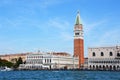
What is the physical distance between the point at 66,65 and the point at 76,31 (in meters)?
16.8

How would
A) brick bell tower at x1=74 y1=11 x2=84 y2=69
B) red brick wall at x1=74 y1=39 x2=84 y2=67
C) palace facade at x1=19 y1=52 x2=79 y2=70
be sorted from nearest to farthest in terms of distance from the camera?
red brick wall at x1=74 y1=39 x2=84 y2=67, brick bell tower at x1=74 y1=11 x2=84 y2=69, palace facade at x1=19 y1=52 x2=79 y2=70

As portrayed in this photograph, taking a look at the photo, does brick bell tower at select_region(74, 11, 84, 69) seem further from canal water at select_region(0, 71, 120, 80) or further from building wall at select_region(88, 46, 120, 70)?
canal water at select_region(0, 71, 120, 80)

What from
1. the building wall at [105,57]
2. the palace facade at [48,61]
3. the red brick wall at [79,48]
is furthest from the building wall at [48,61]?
the building wall at [105,57]

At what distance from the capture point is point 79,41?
148 metres

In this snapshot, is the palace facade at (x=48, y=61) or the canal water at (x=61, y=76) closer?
the canal water at (x=61, y=76)

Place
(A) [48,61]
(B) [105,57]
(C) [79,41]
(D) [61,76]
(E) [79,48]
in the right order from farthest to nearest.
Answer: (A) [48,61] → (C) [79,41] → (E) [79,48] → (B) [105,57] → (D) [61,76]

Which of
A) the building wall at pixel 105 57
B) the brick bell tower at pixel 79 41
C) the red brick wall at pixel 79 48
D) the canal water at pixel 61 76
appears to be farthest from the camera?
the brick bell tower at pixel 79 41

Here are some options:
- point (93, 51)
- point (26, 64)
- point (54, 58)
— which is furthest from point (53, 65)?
point (93, 51)

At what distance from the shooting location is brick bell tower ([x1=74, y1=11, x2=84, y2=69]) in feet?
484

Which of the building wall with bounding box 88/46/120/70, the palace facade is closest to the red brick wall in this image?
the palace facade

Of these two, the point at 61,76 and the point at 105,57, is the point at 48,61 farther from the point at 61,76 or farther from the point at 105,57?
the point at 61,76

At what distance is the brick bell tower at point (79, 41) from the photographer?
148 m

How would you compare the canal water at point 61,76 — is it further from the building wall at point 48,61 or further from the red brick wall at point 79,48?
the building wall at point 48,61

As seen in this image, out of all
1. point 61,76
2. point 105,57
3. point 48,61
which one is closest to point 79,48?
point 48,61
